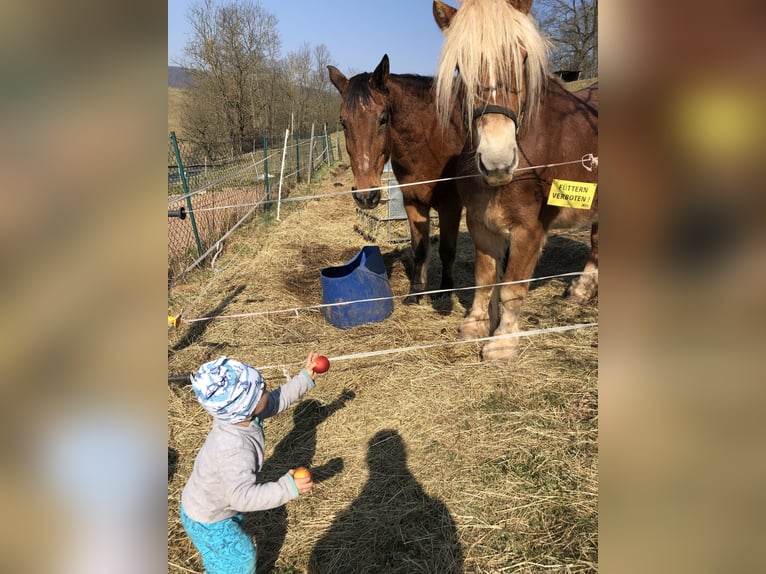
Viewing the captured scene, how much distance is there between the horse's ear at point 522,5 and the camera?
8.45 feet

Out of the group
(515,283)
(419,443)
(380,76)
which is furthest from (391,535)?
(380,76)

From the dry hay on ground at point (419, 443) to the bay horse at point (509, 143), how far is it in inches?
19.7

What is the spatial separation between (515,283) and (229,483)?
91.1 inches

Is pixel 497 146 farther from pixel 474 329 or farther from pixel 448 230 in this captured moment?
pixel 448 230

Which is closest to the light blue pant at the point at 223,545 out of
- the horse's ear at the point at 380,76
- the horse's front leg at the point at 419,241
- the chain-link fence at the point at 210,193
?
the chain-link fence at the point at 210,193

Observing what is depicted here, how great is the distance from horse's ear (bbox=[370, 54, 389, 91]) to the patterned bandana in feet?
9.28

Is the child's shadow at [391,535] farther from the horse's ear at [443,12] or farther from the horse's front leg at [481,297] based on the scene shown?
the horse's ear at [443,12]

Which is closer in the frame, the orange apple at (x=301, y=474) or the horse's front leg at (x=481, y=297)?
the orange apple at (x=301, y=474)

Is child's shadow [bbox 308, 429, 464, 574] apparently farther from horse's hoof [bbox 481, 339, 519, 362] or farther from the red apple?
horse's hoof [bbox 481, 339, 519, 362]
